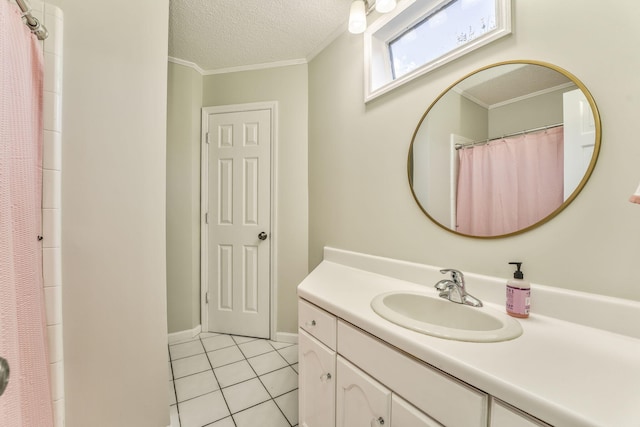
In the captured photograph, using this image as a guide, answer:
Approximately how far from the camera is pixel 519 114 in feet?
2.99

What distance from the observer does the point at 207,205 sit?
2.29 metres

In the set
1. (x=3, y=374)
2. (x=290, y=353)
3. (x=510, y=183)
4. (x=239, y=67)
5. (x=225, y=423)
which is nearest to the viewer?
(x=3, y=374)

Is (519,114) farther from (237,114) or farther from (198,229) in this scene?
(198,229)

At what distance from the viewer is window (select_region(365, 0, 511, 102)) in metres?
0.99

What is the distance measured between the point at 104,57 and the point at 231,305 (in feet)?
6.37

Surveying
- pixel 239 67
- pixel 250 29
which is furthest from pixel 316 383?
pixel 239 67

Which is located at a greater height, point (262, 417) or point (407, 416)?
point (407, 416)

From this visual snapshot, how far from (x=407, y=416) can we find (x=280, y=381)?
124cm

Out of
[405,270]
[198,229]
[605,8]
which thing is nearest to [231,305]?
[198,229]

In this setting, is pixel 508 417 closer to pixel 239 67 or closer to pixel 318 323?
pixel 318 323

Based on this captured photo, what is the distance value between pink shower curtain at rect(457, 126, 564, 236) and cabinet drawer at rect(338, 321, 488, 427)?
61 centimetres

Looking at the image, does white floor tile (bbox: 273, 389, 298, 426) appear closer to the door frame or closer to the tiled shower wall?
the door frame

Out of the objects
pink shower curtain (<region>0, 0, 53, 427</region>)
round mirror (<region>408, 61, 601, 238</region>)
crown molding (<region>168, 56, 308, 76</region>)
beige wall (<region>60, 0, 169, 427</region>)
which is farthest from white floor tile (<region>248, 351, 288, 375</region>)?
crown molding (<region>168, 56, 308, 76</region>)

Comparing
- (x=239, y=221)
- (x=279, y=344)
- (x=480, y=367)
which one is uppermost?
(x=239, y=221)
